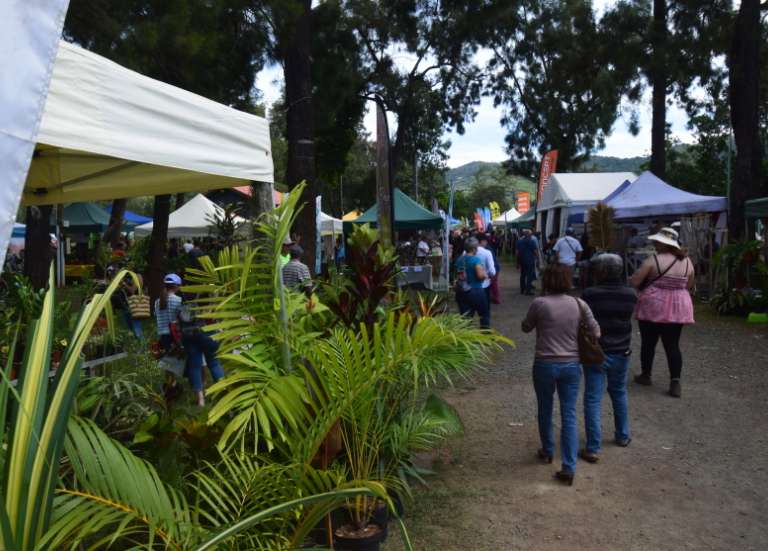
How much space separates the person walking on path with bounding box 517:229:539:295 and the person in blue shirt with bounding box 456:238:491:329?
6.83 m

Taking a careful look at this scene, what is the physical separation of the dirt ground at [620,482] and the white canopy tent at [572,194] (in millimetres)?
10672

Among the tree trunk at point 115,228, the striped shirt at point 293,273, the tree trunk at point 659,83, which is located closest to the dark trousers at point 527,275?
the tree trunk at point 659,83

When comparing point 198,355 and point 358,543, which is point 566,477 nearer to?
point 358,543

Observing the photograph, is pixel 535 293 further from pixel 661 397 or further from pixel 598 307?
pixel 598 307

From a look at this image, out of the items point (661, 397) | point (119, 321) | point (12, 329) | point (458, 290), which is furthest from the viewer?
point (119, 321)

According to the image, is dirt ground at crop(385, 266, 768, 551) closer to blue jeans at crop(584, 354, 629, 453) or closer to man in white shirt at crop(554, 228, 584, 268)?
blue jeans at crop(584, 354, 629, 453)

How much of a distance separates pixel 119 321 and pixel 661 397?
8.74 m

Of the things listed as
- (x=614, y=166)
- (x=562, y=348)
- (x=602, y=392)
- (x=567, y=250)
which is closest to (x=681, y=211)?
(x=567, y=250)

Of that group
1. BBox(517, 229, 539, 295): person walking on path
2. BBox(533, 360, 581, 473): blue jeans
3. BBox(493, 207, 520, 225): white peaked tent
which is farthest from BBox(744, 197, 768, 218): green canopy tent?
BBox(493, 207, 520, 225): white peaked tent

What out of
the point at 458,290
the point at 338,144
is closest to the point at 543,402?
the point at 458,290

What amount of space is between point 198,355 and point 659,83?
1690 centimetres

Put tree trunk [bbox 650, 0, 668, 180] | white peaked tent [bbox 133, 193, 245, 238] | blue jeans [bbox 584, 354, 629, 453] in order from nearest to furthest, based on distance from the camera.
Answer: blue jeans [bbox 584, 354, 629, 453], tree trunk [bbox 650, 0, 668, 180], white peaked tent [bbox 133, 193, 245, 238]

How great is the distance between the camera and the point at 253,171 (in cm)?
384

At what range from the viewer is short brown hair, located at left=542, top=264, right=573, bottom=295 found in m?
4.92
